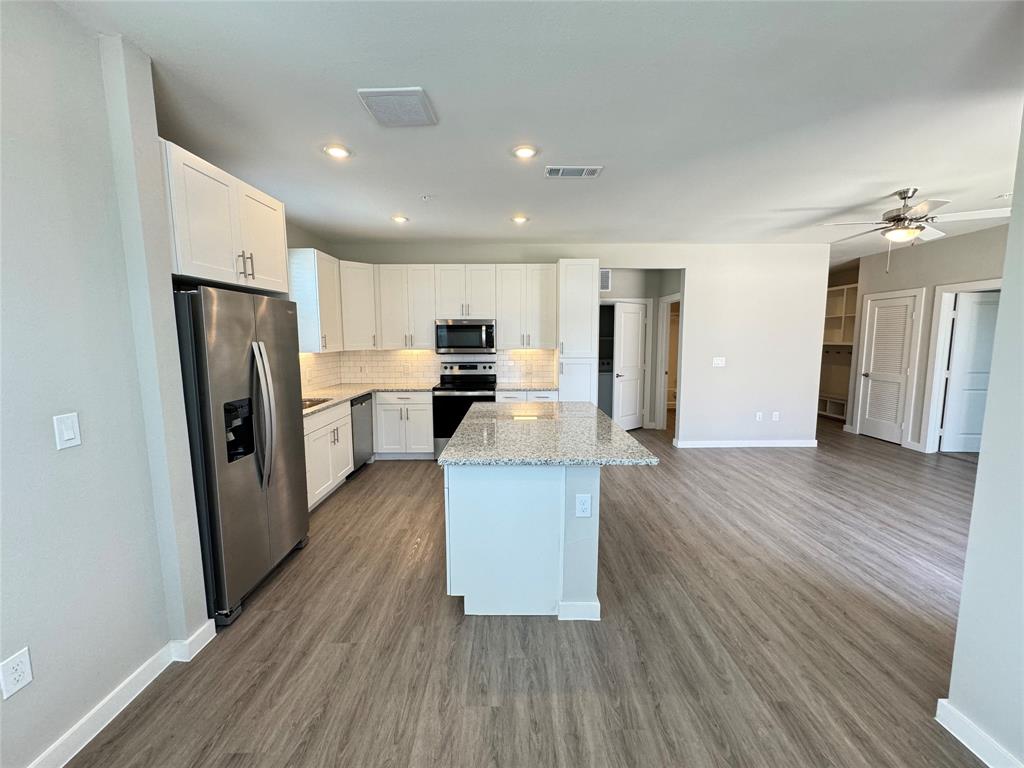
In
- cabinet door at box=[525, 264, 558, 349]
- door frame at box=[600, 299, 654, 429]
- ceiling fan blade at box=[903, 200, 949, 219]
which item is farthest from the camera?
door frame at box=[600, 299, 654, 429]

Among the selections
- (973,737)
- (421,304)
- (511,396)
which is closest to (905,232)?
(973,737)

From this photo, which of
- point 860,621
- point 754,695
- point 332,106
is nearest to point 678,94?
point 332,106

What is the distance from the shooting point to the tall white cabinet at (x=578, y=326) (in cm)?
467

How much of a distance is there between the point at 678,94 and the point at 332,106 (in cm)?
168

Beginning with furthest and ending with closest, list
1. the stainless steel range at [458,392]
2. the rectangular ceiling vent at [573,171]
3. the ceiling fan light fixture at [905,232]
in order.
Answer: the stainless steel range at [458,392]
the ceiling fan light fixture at [905,232]
the rectangular ceiling vent at [573,171]

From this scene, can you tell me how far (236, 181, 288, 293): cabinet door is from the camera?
2291mm

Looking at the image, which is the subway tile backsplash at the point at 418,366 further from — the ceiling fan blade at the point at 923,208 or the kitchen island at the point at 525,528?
the ceiling fan blade at the point at 923,208

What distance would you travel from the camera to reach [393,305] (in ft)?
15.9

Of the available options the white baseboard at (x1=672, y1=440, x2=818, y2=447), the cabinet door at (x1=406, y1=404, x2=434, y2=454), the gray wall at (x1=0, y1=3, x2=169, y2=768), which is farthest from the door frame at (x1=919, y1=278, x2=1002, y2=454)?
the gray wall at (x1=0, y1=3, x2=169, y2=768)

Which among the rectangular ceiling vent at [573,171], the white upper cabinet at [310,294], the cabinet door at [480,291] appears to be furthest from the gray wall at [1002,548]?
the white upper cabinet at [310,294]

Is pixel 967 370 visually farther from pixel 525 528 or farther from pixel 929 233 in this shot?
pixel 525 528

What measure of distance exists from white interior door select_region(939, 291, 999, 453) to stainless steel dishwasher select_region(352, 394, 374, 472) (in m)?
7.08

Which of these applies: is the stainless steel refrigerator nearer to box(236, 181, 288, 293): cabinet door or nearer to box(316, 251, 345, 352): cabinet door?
box(236, 181, 288, 293): cabinet door

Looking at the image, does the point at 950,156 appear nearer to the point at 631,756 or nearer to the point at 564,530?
the point at 564,530
